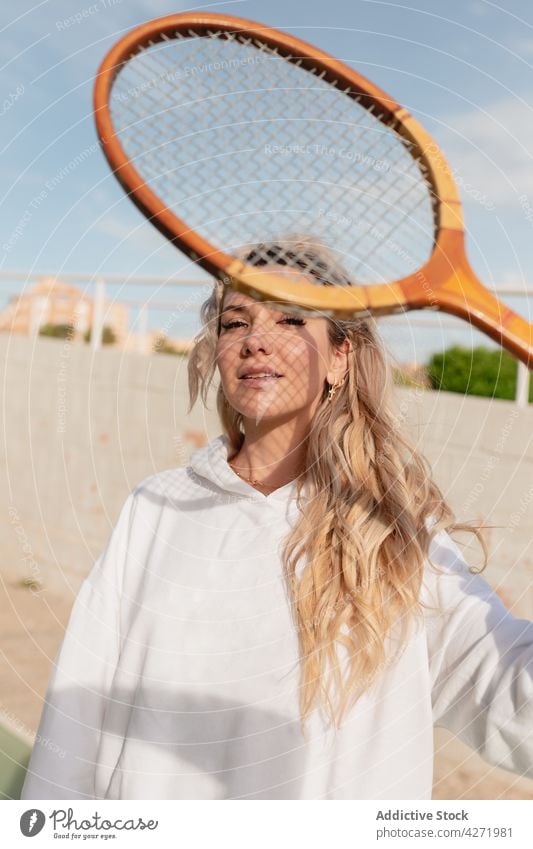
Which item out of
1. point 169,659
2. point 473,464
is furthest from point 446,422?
point 169,659

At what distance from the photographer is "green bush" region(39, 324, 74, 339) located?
3268 millimetres

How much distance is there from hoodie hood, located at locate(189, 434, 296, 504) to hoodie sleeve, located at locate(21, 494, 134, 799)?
99 mm

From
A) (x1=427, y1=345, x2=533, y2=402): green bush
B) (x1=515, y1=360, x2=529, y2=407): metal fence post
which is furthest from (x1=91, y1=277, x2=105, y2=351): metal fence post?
(x1=515, y1=360, x2=529, y2=407): metal fence post

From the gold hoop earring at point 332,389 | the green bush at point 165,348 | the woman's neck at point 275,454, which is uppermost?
the gold hoop earring at point 332,389

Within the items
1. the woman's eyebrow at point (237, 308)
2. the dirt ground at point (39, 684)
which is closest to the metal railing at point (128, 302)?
the dirt ground at point (39, 684)

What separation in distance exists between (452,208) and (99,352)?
2.08 m

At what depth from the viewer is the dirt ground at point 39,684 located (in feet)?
5.61

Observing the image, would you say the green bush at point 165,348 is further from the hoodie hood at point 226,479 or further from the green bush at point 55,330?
the hoodie hood at point 226,479

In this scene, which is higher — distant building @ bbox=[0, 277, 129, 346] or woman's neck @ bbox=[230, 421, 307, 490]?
distant building @ bbox=[0, 277, 129, 346]

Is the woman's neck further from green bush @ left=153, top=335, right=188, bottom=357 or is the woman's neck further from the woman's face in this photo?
green bush @ left=153, top=335, right=188, bottom=357

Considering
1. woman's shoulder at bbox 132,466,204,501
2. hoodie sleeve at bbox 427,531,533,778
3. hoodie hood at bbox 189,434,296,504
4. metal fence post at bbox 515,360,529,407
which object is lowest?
hoodie sleeve at bbox 427,531,533,778

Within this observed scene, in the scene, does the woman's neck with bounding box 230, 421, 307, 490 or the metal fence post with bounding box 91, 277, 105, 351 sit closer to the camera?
the woman's neck with bounding box 230, 421, 307, 490

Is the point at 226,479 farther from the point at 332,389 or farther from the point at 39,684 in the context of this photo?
the point at 39,684

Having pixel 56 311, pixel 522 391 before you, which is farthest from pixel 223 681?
pixel 56 311
